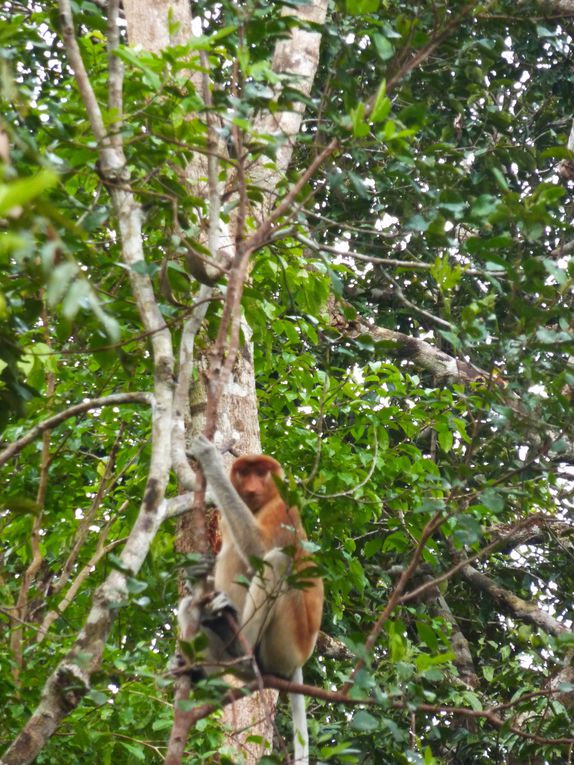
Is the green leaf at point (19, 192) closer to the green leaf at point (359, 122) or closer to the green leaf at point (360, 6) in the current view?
the green leaf at point (359, 122)

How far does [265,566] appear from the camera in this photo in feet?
11.8

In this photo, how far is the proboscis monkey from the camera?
365 centimetres

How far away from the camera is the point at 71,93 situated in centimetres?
430

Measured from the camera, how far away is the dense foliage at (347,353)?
9.18 feet

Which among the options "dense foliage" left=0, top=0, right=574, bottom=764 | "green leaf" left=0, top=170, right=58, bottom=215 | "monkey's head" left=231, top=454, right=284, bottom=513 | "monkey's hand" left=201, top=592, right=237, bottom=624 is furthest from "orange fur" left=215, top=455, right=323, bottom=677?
"green leaf" left=0, top=170, right=58, bottom=215

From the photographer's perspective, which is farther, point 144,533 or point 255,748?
point 255,748

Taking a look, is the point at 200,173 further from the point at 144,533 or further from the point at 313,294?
the point at 144,533

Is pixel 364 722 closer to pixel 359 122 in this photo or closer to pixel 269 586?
pixel 269 586

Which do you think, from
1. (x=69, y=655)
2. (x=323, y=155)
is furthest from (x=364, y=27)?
(x=69, y=655)

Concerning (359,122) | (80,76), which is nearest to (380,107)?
(359,122)

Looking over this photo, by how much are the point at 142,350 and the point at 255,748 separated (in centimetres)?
176

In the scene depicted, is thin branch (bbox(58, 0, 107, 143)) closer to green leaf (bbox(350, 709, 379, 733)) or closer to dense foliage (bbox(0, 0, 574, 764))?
dense foliage (bbox(0, 0, 574, 764))

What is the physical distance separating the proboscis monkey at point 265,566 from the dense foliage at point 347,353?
0.27 meters

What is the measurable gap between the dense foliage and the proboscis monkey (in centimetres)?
27
